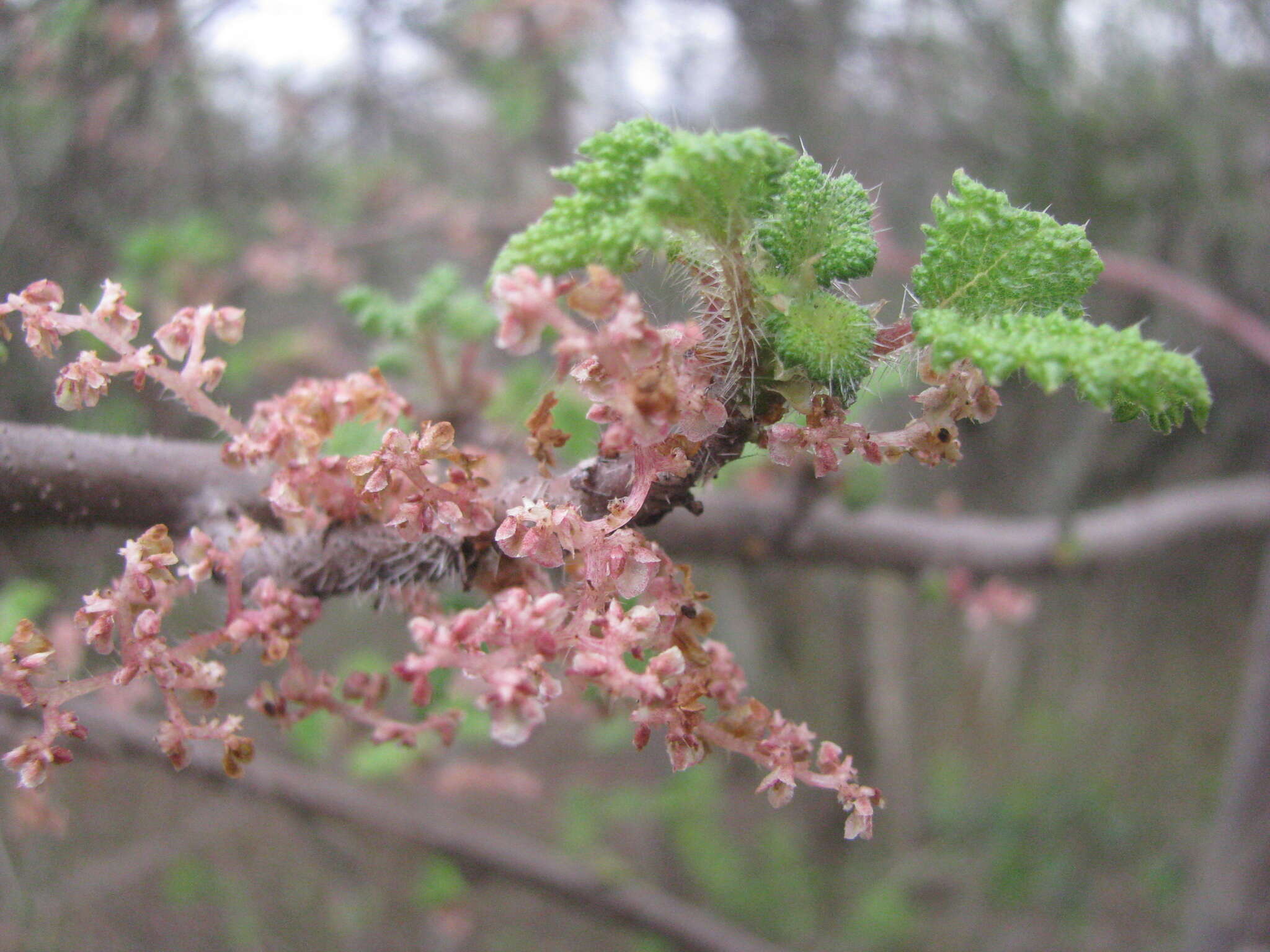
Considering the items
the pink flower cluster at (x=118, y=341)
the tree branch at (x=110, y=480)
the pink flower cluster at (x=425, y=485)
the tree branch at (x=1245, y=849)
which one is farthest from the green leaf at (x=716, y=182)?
the tree branch at (x=1245, y=849)

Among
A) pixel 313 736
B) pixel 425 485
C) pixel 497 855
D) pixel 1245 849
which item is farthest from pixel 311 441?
pixel 1245 849

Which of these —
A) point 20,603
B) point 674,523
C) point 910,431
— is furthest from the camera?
point 674,523

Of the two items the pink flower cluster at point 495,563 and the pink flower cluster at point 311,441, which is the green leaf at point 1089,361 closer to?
the pink flower cluster at point 495,563

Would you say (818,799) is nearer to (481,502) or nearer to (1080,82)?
(1080,82)

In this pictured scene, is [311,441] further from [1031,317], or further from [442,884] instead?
[442,884]

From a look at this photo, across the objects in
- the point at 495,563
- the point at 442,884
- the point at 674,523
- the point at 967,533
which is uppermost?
the point at 967,533

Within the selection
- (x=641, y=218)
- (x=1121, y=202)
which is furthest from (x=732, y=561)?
(x=1121, y=202)
